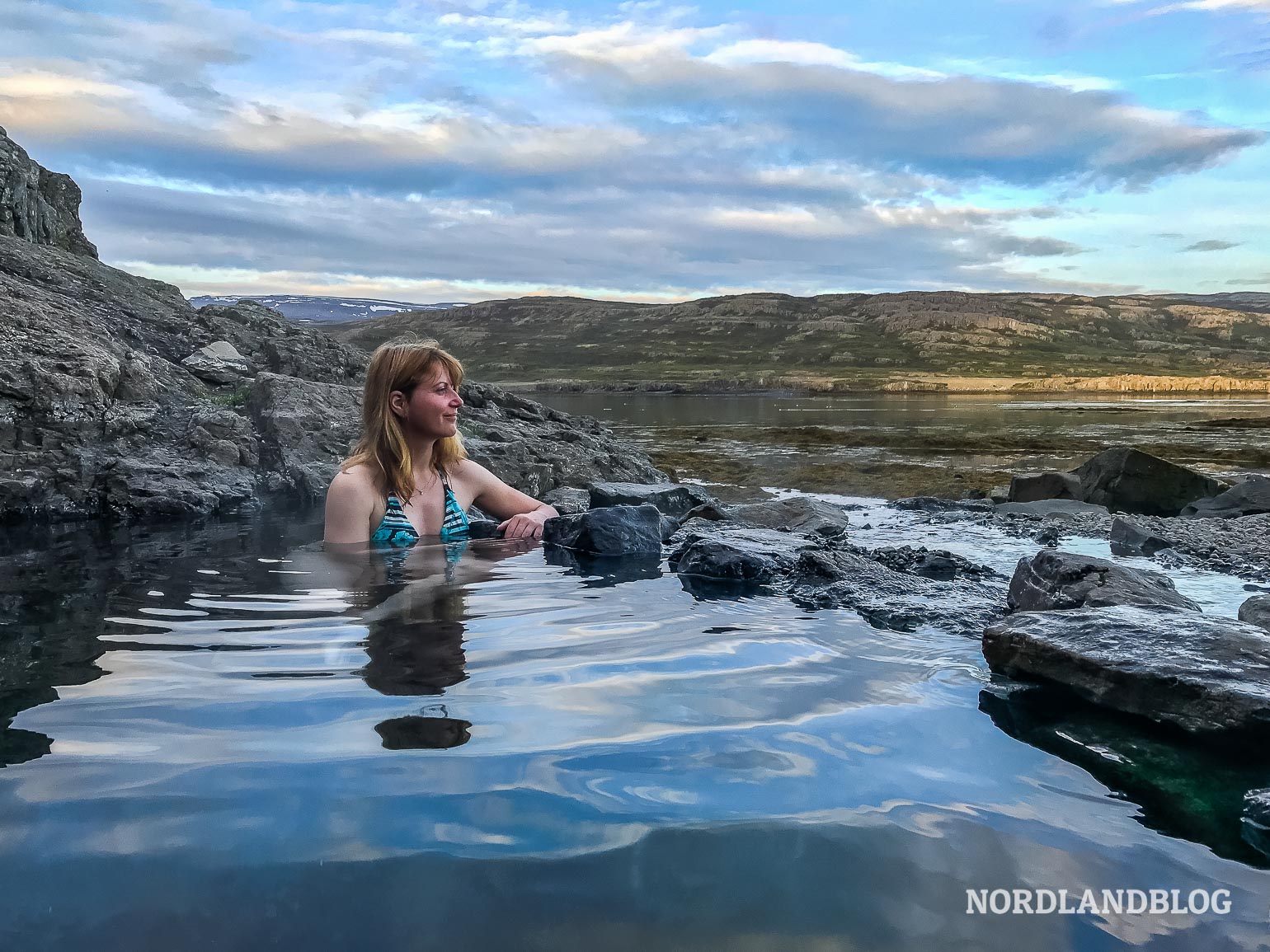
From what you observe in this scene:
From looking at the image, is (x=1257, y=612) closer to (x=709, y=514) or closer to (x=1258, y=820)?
(x=1258, y=820)

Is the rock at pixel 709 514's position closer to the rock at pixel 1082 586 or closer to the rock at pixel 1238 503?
the rock at pixel 1082 586

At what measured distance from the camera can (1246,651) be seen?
430cm

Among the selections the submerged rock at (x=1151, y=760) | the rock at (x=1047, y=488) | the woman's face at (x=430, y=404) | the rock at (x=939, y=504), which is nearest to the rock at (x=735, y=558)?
the woman's face at (x=430, y=404)

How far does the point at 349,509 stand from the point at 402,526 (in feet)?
2.04

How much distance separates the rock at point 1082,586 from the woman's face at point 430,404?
4734mm

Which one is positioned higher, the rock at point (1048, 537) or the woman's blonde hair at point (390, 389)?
the woman's blonde hair at point (390, 389)

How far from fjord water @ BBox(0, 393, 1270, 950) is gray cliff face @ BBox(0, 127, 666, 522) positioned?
254 inches

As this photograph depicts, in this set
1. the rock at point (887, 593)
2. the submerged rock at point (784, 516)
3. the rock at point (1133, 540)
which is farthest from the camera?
the submerged rock at point (784, 516)

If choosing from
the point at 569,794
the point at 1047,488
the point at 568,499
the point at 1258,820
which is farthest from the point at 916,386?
the point at 569,794

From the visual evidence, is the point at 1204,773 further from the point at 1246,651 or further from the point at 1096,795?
the point at 1246,651

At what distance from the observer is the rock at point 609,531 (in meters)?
9.15

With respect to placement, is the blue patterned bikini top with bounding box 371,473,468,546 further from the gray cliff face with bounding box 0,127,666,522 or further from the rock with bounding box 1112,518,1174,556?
the rock with bounding box 1112,518,1174,556

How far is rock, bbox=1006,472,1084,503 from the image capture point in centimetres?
1576

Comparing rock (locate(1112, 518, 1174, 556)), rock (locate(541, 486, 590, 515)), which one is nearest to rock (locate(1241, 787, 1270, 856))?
rock (locate(1112, 518, 1174, 556))
